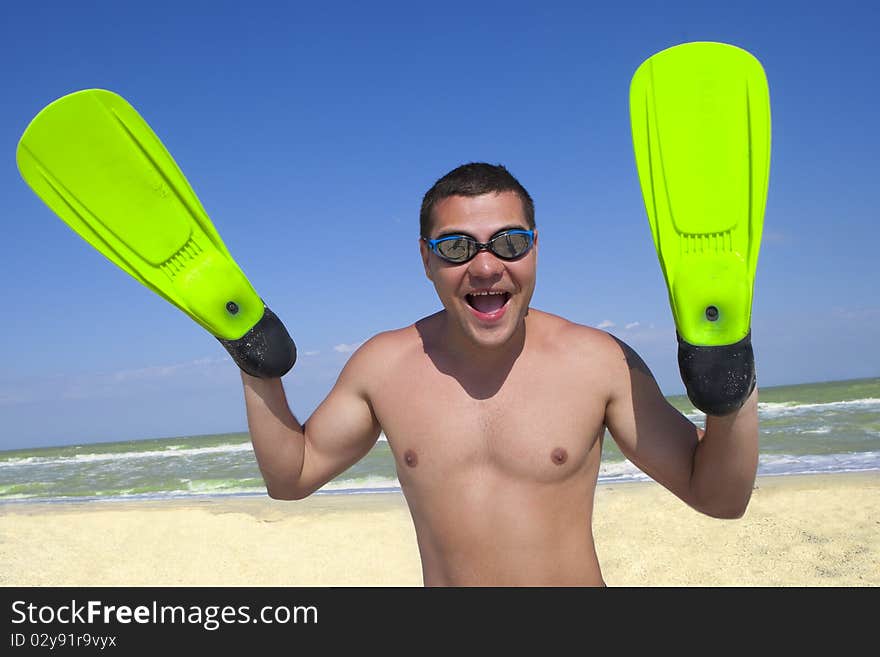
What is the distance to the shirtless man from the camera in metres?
2.03

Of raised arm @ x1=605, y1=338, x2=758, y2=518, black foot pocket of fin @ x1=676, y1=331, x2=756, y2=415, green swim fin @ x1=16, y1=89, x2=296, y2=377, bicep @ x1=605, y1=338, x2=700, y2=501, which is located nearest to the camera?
black foot pocket of fin @ x1=676, y1=331, x2=756, y2=415

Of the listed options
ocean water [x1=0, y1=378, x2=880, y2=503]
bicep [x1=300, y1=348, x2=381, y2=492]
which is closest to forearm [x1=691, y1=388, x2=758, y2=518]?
bicep [x1=300, y1=348, x2=381, y2=492]

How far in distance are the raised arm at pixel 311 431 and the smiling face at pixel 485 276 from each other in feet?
1.37

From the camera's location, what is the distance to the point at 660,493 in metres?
7.41

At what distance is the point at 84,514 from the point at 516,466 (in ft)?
26.5

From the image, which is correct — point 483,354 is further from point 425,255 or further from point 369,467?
point 369,467

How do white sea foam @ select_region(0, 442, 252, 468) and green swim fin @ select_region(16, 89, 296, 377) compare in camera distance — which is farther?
white sea foam @ select_region(0, 442, 252, 468)

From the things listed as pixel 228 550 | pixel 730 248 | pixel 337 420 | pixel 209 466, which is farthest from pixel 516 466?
pixel 209 466

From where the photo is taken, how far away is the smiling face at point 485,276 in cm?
201

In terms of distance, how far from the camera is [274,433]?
213 cm

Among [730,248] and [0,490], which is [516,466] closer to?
[730,248]

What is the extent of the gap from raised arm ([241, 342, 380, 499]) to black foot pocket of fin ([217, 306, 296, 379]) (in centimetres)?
6

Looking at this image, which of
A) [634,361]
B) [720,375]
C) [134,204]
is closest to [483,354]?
[634,361]

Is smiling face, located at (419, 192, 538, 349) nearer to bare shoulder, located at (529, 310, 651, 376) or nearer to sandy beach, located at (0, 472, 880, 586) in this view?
bare shoulder, located at (529, 310, 651, 376)
